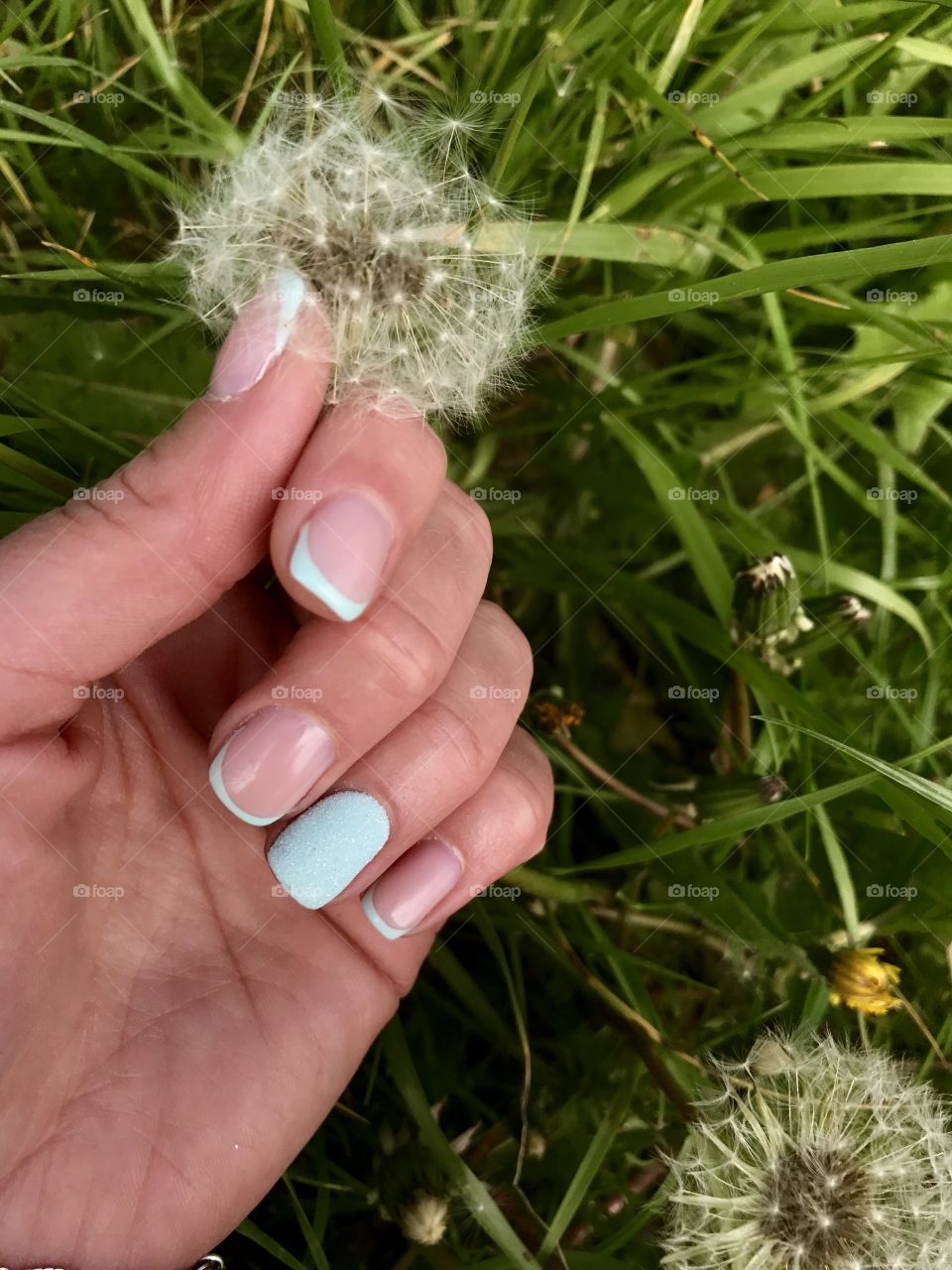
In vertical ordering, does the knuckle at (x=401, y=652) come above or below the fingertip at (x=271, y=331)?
below

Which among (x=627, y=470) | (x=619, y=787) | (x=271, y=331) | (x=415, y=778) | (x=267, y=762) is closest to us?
(x=271, y=331)

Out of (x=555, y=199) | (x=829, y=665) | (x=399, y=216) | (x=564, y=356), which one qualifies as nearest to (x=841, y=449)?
(x=829, y=665)

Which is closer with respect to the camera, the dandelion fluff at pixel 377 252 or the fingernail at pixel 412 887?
the dandelion fluff at pixel 377 252

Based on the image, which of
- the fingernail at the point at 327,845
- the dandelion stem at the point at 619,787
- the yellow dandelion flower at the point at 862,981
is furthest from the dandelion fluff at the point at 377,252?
the yellow dandelion flower at the point at 862,981

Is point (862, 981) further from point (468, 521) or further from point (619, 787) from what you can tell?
point (468, 521)

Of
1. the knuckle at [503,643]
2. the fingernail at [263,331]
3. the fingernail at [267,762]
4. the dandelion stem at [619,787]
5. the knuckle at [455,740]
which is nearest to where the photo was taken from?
the fingernail at [263,331]

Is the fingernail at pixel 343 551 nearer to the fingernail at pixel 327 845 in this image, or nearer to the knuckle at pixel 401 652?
the knuckle at pixel 401 652

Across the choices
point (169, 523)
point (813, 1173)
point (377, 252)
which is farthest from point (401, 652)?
point (813, 1173)

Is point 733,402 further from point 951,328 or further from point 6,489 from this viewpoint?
point 6,489
